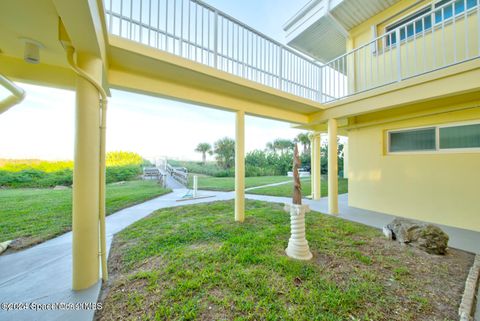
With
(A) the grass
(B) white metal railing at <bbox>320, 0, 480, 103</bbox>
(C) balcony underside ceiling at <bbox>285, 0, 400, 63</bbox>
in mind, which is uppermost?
(C) balcony underside ceiling at <bbox>285, 0, 400, 63</bbox>

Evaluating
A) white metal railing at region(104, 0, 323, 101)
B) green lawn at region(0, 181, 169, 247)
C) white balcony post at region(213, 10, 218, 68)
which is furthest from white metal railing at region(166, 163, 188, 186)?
white balcony post at region(213, 10, 218, 68)

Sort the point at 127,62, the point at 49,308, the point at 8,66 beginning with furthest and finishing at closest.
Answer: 1. the point at 127,62
2. the point at 8,66
3. the point at 49,308

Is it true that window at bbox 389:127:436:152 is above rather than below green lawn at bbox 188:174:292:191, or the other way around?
above

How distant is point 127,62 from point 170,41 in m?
0.88

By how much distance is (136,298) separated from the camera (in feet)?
6.06

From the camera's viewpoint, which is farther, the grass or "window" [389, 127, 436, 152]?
"window" [389, 127, 436, 152]

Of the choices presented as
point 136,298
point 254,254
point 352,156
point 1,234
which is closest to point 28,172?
point 1,234

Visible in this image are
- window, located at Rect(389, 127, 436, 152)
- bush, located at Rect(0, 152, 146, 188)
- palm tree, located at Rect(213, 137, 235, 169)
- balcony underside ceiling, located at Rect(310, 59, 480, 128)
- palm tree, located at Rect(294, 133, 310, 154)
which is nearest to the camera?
balcony underside ceiling, located at Rect(310, 59, 480, 128)

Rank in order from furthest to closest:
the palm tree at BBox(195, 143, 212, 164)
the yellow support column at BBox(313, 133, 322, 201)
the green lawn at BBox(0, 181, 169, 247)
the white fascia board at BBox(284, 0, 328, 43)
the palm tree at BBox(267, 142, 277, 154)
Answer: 1. the palm tree at BBox(267, 142, 277, 154)
2. the palm tree at BBox(195, 143, 212, 164)
3. the yellow support column at BBox(313, 133, 322, 201)
4. the white fascia board at BBox(284, 0, 328, 43)
5. the green lawn at BBox(0, 181, 169, 247)

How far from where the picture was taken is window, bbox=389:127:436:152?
4.37 meters

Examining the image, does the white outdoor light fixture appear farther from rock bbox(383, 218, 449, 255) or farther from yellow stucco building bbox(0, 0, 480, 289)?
rock bbox(383, 218, 449, 255)

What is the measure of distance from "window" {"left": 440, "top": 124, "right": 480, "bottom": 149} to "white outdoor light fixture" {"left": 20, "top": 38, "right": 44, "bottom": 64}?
289 inches

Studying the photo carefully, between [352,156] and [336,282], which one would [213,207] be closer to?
[336,282]

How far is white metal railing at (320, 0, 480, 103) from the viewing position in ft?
11.6
